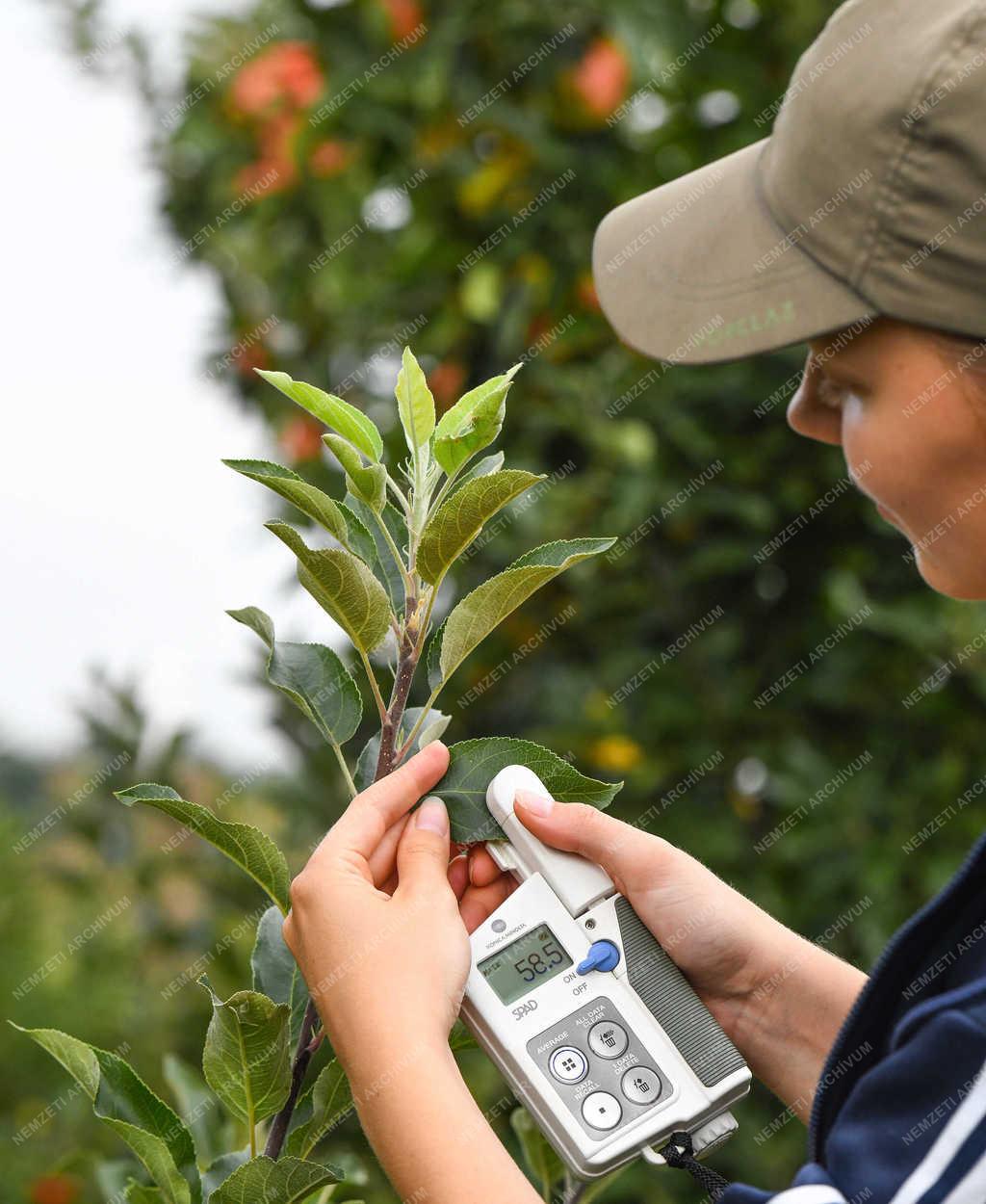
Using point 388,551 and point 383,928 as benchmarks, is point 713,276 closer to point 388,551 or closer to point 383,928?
point 388,551

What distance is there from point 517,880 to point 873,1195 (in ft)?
1.19

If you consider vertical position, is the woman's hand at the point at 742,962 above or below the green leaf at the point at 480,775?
below

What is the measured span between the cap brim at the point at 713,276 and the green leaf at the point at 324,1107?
581mm

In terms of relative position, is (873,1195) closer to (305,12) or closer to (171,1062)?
(171,1062)

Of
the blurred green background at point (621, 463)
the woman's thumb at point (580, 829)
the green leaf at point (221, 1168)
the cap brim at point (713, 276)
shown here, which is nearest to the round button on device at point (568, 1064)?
the woman's thumb at point (580, 829)

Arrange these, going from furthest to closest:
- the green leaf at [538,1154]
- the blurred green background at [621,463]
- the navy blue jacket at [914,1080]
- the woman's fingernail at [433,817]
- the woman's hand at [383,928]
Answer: the blurred green background at [621,463], the green leaf at [538,1154], the woman's fingernail at [433,817], the woman's hand at [383,928], the navy blue jacket at [914,1080]

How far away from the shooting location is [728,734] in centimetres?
193

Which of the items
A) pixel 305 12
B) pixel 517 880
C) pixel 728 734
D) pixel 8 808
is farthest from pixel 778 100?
pixel 8 808

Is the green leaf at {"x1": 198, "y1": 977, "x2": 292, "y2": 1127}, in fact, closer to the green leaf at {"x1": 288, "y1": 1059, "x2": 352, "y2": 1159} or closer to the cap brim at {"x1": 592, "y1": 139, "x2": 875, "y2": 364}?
the green leaf at {"x1": 288, "y1": 1059, "x2": 352, "y2": 1159}

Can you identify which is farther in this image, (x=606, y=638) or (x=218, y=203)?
(x=218, y=203)

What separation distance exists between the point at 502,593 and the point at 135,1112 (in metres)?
0.46

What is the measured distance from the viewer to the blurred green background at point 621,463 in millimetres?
1870

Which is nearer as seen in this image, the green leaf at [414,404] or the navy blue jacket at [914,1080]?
the navy blue jacket at [914,1080]

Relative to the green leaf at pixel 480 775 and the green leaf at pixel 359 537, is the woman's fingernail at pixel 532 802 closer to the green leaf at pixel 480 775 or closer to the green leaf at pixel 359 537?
the green leaf at pixel 480 775
